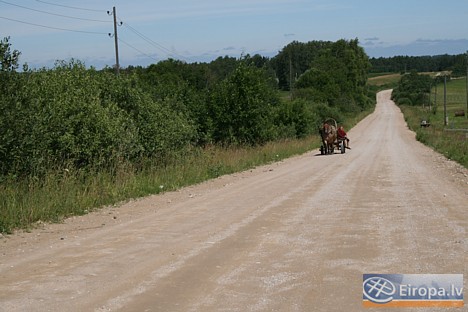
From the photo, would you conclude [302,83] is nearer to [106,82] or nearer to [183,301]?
[106,82]

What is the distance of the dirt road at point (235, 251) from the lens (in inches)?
262

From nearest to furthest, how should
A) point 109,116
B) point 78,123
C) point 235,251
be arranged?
point 235,251 → point 78,123 → point 109,116

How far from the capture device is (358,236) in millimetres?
9719

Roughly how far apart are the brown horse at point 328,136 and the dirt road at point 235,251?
1883 cm

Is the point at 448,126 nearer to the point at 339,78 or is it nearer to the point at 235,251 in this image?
the point at 339,78

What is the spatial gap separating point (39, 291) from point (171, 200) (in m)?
8.36

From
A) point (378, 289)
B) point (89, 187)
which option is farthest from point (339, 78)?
point (378, 289)

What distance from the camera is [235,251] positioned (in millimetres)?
8859

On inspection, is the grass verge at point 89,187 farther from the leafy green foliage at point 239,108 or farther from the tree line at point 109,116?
the leafy green foliage at point 239,108

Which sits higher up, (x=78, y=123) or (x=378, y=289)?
(x=78, y=123)

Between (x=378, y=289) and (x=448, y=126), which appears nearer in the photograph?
(x=378, y=289)

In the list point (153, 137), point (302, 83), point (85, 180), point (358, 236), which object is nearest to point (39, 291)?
point (358, 236)

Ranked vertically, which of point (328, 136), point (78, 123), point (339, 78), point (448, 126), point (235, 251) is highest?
point (339, 78)

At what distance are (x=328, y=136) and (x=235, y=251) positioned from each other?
1036 inches
